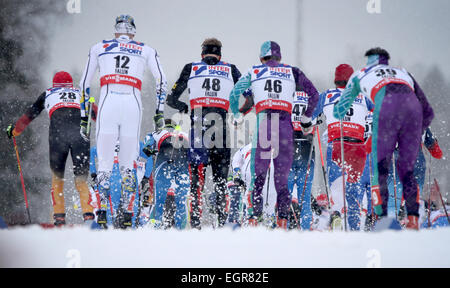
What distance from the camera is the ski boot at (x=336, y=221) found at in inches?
252

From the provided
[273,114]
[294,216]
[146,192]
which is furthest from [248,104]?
[146,192]

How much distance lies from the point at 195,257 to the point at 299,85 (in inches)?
114

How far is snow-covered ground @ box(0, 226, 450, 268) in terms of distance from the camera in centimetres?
337

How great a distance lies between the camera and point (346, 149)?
6.74 m

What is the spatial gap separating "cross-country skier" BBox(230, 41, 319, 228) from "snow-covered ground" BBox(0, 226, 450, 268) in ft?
4.48

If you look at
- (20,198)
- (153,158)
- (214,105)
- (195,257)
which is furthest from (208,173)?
(195,257)

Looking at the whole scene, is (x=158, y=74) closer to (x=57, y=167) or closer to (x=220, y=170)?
(x=220, y=170)

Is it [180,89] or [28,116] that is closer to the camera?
[180,89]

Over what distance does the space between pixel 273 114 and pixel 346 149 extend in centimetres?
166

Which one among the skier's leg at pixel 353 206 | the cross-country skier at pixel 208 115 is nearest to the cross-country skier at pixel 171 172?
the cross-country skier at pixel 208 115

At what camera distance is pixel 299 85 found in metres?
5.74

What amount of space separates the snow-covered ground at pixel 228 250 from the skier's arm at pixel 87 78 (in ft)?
6.65

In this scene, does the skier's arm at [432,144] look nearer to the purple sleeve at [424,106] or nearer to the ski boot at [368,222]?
the purple sleeve at [424,106]

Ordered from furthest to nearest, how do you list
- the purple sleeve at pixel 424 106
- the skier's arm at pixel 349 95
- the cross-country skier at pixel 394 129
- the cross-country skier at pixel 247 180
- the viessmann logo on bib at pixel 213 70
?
the cross-country skier at pixel 247 180 → the viessmann logo on bib at pixel 213 70 → the skier's arm at pixel 349 95 → the purple sleeve at pixel 424 106 → the cross-country skier at pixel 394 129
